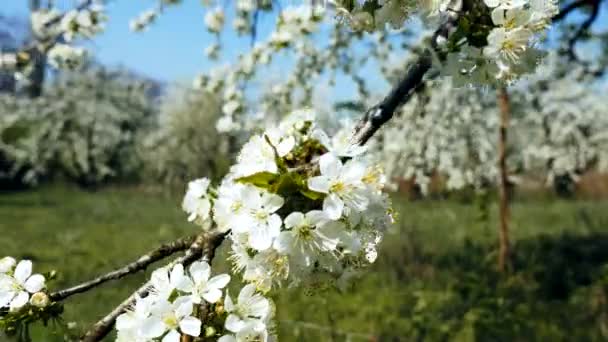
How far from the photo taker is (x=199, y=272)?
121 cm

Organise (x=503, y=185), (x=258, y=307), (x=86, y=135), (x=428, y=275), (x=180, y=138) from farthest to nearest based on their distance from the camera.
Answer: (x=180, y=138) → (x=86, y=135) → (x=428, y=275) → (x=503, y=185) → (x=258, y=307)

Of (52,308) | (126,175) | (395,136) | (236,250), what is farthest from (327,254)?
(126,175)

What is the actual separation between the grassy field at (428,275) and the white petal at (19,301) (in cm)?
18

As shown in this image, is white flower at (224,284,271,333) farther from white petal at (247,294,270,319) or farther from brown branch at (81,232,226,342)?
brown branch at (81,232,226,342)

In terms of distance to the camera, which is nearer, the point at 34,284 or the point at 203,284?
the point at 203,284

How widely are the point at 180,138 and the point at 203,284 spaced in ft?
82.2

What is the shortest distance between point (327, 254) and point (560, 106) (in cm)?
1895

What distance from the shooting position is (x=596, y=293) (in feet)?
16.8

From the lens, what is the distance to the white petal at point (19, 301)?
53.1 inches

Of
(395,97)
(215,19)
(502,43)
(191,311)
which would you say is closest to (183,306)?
(191,311)

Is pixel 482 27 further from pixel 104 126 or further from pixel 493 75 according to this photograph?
pixel 104 126

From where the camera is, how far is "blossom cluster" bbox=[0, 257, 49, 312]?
1356 millimetres

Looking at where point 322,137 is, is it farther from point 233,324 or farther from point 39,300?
point 39,300

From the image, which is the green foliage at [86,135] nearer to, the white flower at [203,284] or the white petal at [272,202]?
the white flower at [203,284]
